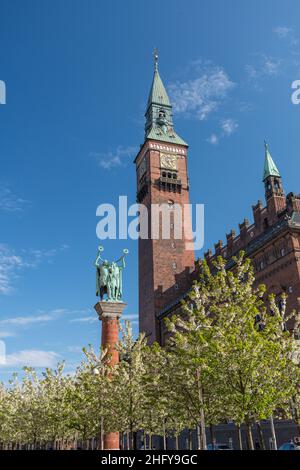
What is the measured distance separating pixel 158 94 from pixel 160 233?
31.9 meters

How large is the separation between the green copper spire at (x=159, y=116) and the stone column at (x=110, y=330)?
52637mm

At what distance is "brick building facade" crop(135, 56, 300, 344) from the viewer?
4381 cm

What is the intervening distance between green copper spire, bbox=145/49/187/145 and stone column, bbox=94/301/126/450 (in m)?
52.6

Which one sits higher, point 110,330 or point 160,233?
point 160,233

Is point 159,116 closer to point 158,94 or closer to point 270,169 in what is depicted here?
point 158,94

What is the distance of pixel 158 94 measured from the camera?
89.2 m

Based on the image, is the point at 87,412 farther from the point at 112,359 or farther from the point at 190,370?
the point at 190,370

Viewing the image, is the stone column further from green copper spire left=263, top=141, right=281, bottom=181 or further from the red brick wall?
the red brick wall

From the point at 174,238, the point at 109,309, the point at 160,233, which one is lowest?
the point at 109,309

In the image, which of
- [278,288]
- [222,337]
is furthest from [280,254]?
[222,337]

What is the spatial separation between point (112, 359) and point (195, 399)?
33.6 ft

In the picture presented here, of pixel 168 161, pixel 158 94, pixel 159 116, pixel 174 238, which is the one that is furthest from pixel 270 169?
pixel 158 94

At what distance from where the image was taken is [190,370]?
21.4m
